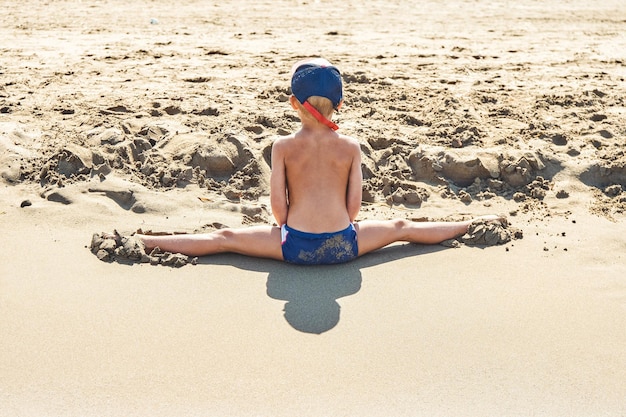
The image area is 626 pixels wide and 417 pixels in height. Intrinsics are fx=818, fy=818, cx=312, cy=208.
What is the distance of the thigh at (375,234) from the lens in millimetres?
3523

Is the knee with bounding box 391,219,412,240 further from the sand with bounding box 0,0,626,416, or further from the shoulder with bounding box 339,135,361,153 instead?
the shoulder with bounding box 339,135,361,153

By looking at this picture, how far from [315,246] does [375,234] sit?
31 centimetres

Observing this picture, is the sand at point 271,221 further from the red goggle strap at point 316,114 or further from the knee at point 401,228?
the red goggle strap at point 316,114

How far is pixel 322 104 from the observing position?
11.0ft

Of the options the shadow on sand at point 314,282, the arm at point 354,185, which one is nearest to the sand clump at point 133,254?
the shadow on sand at point 314,282

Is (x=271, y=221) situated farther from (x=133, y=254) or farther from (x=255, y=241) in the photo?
(x=133, y=254)

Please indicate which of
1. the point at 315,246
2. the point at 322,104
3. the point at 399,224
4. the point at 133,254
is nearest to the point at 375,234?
the point at 399,224

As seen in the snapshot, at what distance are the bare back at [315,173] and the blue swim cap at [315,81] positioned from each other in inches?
7.2

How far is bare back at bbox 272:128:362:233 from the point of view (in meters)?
3.42

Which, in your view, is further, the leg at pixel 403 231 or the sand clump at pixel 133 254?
the leg at pixel 403 231

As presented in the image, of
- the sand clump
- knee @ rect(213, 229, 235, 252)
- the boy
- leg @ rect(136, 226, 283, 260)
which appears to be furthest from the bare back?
the sand clump

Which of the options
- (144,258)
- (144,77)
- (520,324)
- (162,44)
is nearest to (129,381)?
(144,258)

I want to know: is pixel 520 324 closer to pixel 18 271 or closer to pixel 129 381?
pixel 129 381

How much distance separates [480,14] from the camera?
8.92m
